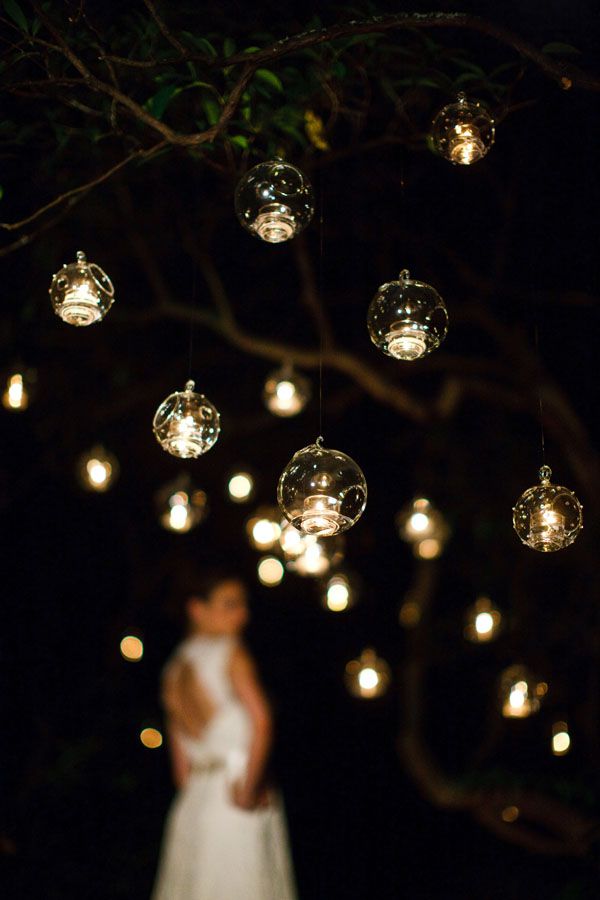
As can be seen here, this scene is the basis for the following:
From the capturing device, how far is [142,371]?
738cm

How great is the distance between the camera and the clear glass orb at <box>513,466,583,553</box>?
2898mm

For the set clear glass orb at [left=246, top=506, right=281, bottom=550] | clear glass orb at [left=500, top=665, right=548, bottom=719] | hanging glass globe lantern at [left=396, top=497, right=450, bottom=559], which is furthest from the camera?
hanging glass globe lantern at [left=396, top=497, right=450, bottom=559]

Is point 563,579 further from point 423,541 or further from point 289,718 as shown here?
point 289,718

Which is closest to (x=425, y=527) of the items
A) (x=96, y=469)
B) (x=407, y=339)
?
(x=96, y=469)

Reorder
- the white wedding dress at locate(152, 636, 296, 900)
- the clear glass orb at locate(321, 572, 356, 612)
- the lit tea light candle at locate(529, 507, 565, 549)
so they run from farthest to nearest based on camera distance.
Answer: the clear glass orb at locate(321, 572, 356, 612) < the white wedding dress at locate(152, 636, 296, 900) < the lit tea light candle at locate(529, 507, 565, 549)

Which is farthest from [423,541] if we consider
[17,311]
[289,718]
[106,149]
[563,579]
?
[106,149]

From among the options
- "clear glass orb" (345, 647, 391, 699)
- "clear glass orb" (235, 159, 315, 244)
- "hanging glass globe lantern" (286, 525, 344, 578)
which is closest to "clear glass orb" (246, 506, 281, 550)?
"hanging glass globe lantern" (286, 525, 344, 578)

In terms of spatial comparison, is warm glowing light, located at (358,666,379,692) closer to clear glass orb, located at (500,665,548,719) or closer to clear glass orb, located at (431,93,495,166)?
clear glass orb, located at (500,665,548,719)

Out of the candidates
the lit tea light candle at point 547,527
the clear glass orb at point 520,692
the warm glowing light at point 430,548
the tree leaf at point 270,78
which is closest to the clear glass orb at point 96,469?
the warm glowing light at point 430,548

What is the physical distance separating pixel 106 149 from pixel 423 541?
3909 millimetres

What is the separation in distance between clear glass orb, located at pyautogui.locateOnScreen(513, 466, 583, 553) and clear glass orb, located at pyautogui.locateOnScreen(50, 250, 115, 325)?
1.41 m

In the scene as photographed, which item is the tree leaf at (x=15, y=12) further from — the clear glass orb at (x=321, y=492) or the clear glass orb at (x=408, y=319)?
the clear glass orb at (x=321, y=492)

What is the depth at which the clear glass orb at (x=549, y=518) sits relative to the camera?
290 cm

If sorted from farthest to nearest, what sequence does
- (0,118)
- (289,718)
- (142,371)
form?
(289,718)
(142,371)
(0,118)
